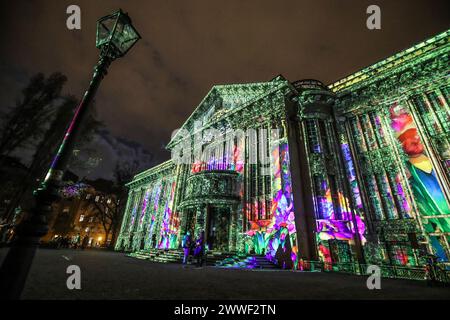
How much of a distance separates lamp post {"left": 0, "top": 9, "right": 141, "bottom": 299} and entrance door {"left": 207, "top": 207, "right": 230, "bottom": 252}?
1543 cm

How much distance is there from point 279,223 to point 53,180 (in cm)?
1363

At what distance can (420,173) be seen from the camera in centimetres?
1295

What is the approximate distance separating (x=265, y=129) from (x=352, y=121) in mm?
7223

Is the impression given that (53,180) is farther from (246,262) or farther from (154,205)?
(154,205)

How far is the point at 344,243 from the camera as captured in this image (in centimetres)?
1386

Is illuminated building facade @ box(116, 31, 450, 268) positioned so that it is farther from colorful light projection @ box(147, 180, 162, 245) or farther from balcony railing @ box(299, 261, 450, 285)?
colorful light projection @ box(147, 180, 162, 245)

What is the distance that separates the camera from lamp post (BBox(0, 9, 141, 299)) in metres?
2.48

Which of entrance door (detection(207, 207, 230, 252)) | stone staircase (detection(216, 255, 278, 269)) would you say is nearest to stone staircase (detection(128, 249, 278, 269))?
stone staircase (detection(216, 255, 278, 269))

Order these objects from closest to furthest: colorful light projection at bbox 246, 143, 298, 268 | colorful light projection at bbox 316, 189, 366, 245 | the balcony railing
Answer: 1. the balcony railing
2. colorful light projection at bbox 246, 143, 298, 268
3. colorful light projection at bbox 316, 189, 366, 245

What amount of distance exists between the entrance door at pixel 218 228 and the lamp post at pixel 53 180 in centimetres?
1543

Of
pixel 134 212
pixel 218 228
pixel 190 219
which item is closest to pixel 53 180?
pixel 218 228
